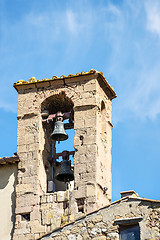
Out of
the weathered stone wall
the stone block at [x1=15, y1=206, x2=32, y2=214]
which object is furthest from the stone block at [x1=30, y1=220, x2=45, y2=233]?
the weathered stone wall

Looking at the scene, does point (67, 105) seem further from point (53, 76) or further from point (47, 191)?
point (47, 191)

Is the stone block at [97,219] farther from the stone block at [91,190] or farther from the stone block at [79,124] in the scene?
the stone block at [79,124]

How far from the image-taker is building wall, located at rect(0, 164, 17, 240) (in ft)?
70.5

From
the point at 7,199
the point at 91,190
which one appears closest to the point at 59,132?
the point at 91,190

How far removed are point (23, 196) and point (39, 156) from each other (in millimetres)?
1236

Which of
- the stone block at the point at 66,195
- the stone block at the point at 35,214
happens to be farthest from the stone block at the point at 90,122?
the stone block at the point at 35,214

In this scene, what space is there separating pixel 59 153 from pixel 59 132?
795mm

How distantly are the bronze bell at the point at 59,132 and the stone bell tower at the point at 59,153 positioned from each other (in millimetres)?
293

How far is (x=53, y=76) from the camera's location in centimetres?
2298

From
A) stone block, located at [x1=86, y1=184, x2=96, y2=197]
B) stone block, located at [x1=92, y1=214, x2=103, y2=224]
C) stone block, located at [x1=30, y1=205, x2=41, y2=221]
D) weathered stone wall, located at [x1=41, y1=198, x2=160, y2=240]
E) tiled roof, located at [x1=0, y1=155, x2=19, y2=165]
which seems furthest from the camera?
tiled roof, located at [x1=0, y1=155, x2=19, y2=165]

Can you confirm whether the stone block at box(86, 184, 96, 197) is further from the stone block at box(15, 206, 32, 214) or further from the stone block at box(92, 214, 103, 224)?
the stone block at box(92, 214, 103, 224)

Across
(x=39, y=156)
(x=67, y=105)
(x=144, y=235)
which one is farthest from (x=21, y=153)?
(x=144, y=235)

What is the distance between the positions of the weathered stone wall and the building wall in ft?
13.6

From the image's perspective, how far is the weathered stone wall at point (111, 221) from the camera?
1692 centimetres
